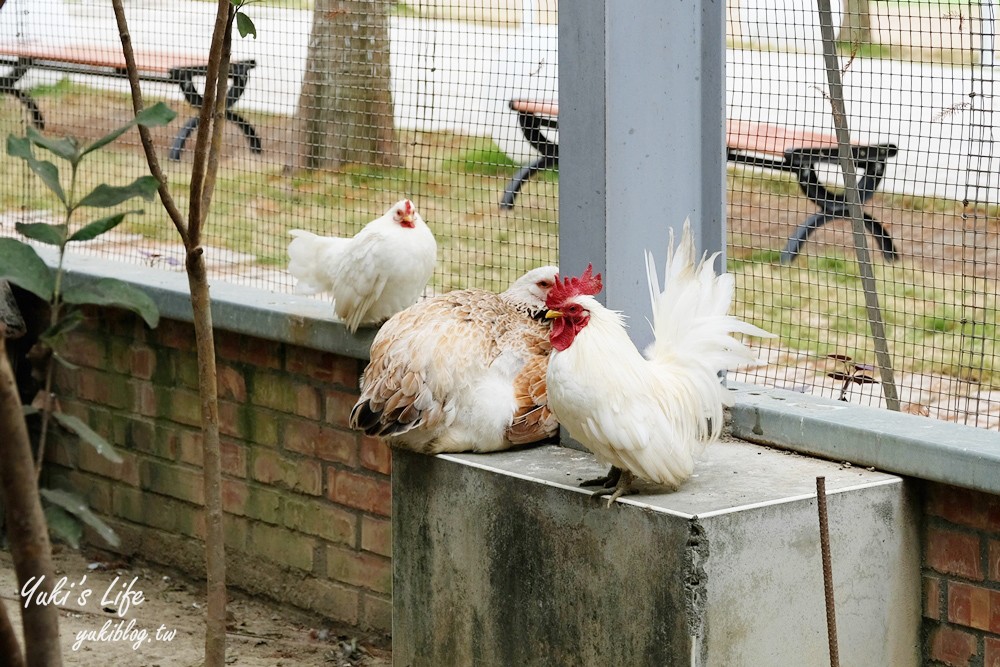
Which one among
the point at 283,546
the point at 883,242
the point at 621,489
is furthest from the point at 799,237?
the point at 283,546

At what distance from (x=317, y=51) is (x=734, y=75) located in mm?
1579

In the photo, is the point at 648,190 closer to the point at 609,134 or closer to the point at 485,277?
the point at 609,134

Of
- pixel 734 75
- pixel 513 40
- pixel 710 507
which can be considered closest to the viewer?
pixel 710 507

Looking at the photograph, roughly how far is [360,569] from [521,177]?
4.50ft

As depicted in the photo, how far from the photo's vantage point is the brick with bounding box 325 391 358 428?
4035 millimetres

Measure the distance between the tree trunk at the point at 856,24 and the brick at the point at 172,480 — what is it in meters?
2.70

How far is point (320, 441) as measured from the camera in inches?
164

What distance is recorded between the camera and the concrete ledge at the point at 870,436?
9.14 ft

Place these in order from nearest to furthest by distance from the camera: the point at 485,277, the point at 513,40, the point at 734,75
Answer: the point at 734,75 < the point at 513,40 < the point at 485,277

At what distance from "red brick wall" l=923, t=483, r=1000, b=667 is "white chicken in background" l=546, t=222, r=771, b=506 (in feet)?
1.95

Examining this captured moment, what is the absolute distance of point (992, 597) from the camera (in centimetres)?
287

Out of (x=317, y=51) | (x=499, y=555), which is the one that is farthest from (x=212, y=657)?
(x=317, y=51)

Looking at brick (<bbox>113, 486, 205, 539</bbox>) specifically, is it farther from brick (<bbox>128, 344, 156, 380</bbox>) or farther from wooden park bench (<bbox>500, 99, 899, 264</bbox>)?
wooden park bench (<bbox>500, 99, 899, 264</bbox>)

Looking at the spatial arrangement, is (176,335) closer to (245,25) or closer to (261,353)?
(261,353)
